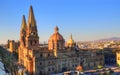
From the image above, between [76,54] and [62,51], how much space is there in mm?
3002

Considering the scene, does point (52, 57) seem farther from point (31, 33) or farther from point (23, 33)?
point (23, 33)

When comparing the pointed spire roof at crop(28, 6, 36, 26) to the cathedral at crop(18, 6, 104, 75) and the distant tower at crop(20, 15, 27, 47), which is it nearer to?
the cathedral at crop(18, 6, 104, 75)

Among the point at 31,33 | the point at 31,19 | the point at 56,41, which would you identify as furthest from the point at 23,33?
the point at 56,41

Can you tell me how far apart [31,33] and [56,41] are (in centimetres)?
579

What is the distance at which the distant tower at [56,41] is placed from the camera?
110 ft

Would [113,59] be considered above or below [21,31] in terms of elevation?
below

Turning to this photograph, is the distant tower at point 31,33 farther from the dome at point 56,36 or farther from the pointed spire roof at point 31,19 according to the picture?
the dome at point 56,36

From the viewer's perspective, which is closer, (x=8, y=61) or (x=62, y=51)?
(x=8, y=61)

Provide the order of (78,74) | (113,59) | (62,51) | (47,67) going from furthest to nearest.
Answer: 1. (113,59)
2. (62,51)
3. (47,67)
4. (78,74)

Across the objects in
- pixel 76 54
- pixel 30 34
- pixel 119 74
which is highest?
pixel 30 34

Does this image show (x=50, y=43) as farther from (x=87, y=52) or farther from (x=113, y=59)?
(x=113, y=59)

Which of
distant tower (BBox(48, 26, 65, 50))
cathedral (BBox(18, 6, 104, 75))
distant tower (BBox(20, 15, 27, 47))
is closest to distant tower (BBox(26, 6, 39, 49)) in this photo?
cathedral (BBox(18, 6, 104, 75))

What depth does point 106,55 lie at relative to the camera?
4628 cm

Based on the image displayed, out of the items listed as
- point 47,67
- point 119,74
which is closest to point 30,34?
point 47,67
